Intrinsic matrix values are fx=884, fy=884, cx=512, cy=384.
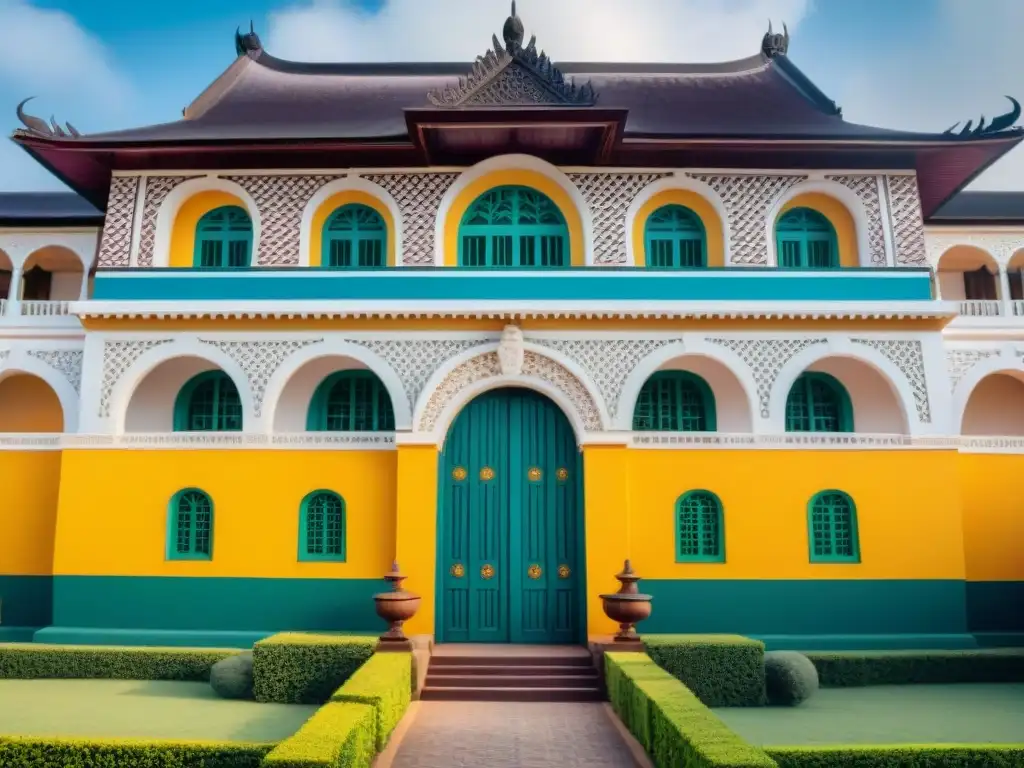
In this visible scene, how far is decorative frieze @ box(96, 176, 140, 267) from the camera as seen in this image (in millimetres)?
12734

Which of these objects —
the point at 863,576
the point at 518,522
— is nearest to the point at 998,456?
the point at 863,576

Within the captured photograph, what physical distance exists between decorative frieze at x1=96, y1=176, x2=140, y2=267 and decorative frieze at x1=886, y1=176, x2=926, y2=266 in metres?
11.0

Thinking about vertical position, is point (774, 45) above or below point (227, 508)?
above

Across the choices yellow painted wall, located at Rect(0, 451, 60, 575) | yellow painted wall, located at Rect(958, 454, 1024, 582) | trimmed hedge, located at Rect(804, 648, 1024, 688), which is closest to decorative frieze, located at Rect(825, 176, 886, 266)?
yellow painted wall, located at Rect(958, 454, 1024, 582)

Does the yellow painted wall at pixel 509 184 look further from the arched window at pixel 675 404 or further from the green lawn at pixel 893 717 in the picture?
the green lawn at pixel 893 717

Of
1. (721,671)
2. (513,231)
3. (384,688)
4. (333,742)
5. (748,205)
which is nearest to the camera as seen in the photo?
(333,742)

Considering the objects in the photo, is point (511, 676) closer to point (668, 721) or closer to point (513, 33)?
point (668, 721)

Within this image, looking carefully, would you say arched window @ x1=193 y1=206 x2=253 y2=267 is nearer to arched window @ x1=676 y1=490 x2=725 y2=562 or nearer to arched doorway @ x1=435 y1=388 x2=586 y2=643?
arched doorway @ x1=435 y1=388 x2=586 y2=643

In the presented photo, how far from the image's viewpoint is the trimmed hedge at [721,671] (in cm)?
955

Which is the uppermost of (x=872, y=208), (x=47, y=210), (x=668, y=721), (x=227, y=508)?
(x=47, y=210)

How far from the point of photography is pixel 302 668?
9.62 meters

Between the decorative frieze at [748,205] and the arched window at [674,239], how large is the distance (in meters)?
0.49

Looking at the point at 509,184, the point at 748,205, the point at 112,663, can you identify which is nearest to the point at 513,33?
the point at 509,184

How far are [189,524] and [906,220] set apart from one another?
36.1ft
